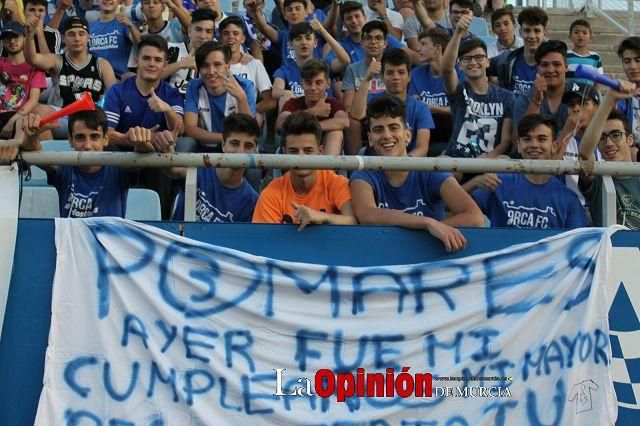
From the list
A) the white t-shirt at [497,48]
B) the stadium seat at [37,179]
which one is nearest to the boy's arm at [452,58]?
the white t-shirt at [497,48]

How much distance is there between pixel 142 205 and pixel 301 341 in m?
1.68

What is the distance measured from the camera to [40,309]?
507 centimetres

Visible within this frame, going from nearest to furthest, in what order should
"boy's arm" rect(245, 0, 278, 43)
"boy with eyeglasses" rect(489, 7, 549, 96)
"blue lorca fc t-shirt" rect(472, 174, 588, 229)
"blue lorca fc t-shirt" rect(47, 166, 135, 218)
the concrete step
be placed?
"blue lorca fc t-shirt" rect(472, 174, 588, 229), "blue lorca fc t-shirt" rect(47, 166, 135, 218), "boy with eyeglasses" rect(489, 7, 549, 96), "boy's arm" rect(245, 0, 278, 43), the concrete step

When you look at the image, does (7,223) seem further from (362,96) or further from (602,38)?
(602,38)

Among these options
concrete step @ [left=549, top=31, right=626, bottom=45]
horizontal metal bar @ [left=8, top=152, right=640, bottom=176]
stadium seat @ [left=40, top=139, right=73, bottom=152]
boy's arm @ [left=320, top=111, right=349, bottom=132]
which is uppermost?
concrete step @ [left=549, top=31, right=626, bottom=45]

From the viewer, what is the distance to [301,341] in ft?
16.8

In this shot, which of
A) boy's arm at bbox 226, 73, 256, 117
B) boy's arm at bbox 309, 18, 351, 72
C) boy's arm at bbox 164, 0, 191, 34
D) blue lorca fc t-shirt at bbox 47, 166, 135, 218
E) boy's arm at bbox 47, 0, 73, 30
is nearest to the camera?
blue lorca fc t-shirt at bbox 47, 166, 135, 218

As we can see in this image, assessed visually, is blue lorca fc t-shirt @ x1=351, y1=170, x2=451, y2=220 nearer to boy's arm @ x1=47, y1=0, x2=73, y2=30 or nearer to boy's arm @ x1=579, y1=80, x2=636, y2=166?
boy's arm @ x1=579, y1=80, x2=636, y2=166

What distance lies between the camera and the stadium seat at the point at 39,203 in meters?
6.47

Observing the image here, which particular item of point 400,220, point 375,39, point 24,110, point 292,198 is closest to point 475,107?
point 375,39

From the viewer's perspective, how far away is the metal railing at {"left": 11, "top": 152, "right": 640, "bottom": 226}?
5.09 m

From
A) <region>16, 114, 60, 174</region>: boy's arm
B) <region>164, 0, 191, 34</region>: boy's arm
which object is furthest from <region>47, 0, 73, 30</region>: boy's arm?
<region>16, 114, 60, 174</region>: boy's arm

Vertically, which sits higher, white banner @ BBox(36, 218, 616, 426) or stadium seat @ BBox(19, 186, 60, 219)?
stadium seat @ BBox(19, 186, 60, 219)

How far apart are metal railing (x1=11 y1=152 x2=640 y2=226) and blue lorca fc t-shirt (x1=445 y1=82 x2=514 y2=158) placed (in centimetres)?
248
